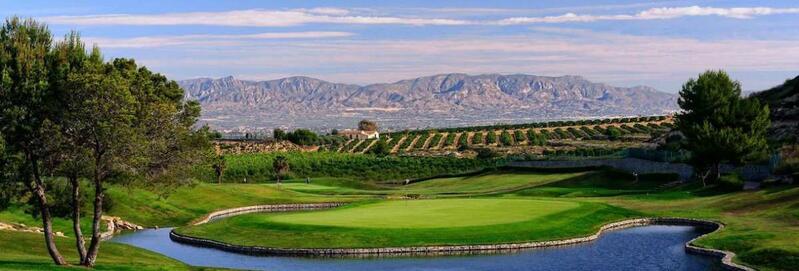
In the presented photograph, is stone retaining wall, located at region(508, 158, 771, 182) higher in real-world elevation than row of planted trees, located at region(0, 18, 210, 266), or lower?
lower

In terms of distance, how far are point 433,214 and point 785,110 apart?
3104 inches

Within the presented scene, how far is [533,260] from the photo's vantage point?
54.6 m

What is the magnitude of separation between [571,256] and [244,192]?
5625 centimetres

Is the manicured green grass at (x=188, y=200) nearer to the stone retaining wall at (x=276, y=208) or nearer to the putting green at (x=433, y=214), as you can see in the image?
the stone retaining wall at (x=276, y=208)

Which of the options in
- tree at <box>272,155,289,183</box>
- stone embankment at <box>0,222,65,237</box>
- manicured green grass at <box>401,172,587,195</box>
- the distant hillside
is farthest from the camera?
tree at <box>272,155,289,183</box>

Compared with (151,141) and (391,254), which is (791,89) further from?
(151,141)

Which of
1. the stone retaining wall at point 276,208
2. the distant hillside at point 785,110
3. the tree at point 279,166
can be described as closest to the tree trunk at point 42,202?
the stone retaining wall at point 276,208

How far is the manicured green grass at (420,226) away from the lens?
5950 centimetres

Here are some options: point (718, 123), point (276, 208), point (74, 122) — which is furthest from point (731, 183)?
point (74, 122)

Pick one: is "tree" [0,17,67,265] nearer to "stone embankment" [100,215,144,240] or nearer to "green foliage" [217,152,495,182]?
"stone embankment" [100,215,144,240]

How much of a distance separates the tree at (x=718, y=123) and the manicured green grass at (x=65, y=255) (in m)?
64.3

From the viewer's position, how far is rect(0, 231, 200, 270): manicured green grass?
40081 mm

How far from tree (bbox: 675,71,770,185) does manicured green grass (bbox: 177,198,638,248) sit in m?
22.3

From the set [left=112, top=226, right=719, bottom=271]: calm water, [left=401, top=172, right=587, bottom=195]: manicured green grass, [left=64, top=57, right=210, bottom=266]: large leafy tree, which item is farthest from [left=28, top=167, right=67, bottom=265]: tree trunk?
[left=401, top=172, right=587, bottom=195]: manicured green grass
